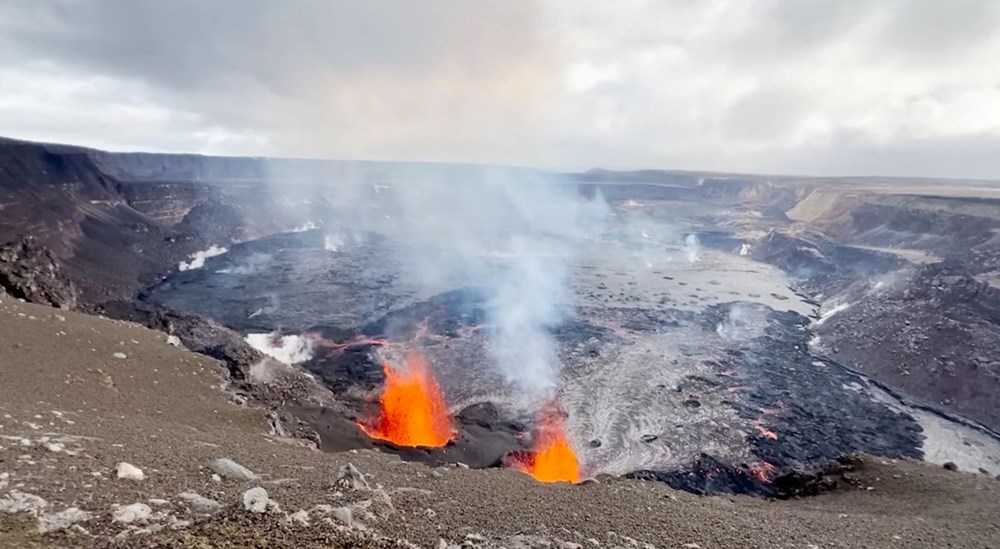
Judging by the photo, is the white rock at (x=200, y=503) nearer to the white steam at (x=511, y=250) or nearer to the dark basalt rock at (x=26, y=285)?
the dark basalt rock at (x=26, y=285)

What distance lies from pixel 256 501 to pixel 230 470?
2.39 metres

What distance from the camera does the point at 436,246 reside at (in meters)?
91.3

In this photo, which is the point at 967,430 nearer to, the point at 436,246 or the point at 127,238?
the point at 436,246

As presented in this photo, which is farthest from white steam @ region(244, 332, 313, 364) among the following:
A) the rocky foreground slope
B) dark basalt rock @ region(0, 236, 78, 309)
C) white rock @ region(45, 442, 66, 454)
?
white rock @ region(45, 442, 66, 454)

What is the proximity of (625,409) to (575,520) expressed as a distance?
19901mm

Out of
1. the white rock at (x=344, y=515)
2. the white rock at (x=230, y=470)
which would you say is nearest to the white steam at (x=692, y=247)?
the white rock at (x=230, y=470)

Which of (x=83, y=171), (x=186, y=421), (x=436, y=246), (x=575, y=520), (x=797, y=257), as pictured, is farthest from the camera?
(x=436, y=246)

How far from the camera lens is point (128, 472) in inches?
346

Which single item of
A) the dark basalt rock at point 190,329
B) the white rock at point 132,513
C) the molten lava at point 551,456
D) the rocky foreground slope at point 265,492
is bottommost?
the molten lava at point 551,456

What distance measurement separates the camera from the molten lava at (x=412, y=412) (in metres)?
25.3

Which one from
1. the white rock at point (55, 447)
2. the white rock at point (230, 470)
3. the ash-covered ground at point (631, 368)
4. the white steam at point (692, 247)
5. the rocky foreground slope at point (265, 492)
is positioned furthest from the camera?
the white steam at point (692, 247)

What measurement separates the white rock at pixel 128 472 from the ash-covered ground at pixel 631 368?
1174 cm

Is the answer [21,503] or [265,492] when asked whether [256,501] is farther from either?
[21,503]

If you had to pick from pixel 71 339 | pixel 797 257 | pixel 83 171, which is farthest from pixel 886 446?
pixel 83 171
